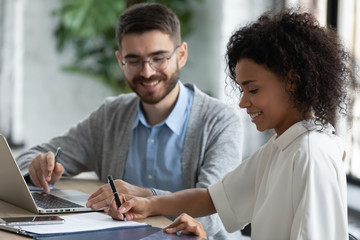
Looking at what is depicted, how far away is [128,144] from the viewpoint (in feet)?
7.66

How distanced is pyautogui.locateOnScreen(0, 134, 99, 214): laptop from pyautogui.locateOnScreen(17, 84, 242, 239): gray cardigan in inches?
12.5

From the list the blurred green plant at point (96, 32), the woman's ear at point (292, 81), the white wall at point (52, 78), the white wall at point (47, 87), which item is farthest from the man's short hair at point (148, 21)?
the white wall at point (47, 87)

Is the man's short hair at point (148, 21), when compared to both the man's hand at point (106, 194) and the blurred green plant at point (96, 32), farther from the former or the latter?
the blurred green plant at point (96, 32)

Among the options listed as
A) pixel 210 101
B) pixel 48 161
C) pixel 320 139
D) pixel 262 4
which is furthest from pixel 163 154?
pixel 262 4

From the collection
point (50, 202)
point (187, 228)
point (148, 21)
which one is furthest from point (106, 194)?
point (148, 21)

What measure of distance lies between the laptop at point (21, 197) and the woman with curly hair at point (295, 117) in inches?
17.0

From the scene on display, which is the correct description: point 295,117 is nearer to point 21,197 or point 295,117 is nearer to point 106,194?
point 106,194

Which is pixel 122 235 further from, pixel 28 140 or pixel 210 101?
pixel 28 140

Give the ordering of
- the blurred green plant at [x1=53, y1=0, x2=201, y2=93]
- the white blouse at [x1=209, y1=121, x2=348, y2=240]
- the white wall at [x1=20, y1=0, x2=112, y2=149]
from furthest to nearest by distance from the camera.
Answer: the white wall at [x1=20, y1=0, x2=112, y2=149]
the blurred green plant at [x1=53, y1=0, x2=201, y2=93]
the white blouse at [x1=209, y1=121, x2=348, y2=240]

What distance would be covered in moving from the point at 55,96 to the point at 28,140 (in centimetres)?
46

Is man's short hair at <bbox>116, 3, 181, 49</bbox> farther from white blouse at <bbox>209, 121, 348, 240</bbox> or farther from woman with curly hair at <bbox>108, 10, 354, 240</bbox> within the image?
white blouse at <bbox>209, 121, 348, 240</bbox>

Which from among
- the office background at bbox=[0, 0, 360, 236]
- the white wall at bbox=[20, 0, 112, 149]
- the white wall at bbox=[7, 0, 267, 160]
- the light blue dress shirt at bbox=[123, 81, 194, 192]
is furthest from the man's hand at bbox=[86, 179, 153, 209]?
the white wall at bbox=[20, 0, 112, 149]

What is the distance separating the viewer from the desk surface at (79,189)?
5.06 feet

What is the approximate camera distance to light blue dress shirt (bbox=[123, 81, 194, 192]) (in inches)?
88.8
